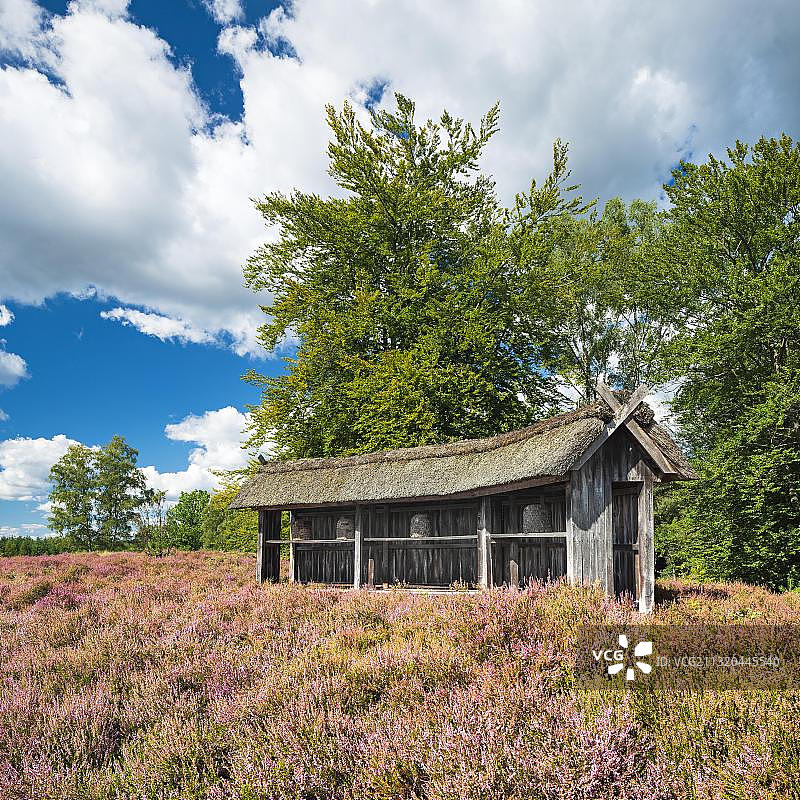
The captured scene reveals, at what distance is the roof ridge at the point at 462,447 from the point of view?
10641mm

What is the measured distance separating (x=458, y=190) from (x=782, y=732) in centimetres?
2254

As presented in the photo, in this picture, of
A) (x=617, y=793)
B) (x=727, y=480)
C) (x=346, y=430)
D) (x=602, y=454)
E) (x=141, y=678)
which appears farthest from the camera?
(x=346, y=430)

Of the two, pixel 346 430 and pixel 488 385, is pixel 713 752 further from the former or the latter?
pixel 346 430

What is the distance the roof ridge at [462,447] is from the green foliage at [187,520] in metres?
43.3

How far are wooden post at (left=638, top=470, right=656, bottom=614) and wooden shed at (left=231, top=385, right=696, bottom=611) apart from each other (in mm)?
20

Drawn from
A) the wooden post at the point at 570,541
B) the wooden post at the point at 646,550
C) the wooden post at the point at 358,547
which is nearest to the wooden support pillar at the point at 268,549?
the wooden post at the point at 358,547

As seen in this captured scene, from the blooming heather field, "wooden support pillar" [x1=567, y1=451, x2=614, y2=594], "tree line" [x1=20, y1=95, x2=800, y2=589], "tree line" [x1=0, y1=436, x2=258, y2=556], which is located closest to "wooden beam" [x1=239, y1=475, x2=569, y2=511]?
"wooden support pillar" [x1=567, y1=451, x2=614, y2=594]

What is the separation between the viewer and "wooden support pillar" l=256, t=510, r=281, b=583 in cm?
1509

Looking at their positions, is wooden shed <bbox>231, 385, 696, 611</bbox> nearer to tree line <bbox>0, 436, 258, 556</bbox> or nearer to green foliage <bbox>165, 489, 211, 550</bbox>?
tree line <bbox>0, 436, 258, 556</bbox>

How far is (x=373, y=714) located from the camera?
5434 millimetres

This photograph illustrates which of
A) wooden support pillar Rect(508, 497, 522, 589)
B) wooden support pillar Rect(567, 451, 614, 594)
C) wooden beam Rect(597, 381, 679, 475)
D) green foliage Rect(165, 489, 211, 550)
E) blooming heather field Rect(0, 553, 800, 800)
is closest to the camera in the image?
blooming heather field Rect(0, 553, 800, 800)

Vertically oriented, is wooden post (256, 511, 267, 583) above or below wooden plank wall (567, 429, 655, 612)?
below

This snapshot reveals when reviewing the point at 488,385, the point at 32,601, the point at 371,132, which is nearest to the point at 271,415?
the point at 488,385

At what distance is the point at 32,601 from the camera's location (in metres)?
13.1
